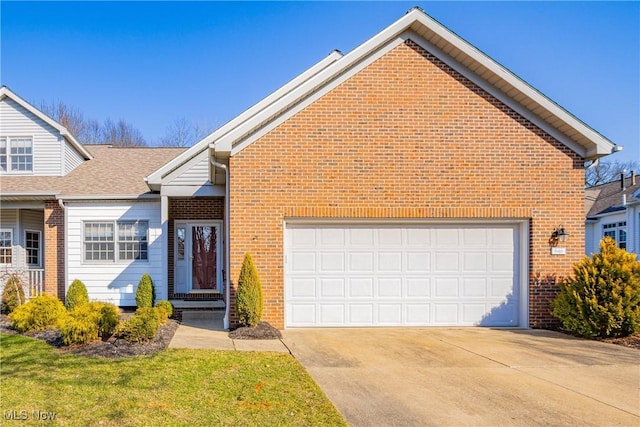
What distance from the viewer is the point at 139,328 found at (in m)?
8.21

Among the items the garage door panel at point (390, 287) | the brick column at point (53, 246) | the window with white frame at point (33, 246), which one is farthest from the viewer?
the window with white frame at point (33, 246)

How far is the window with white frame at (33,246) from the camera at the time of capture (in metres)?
16.2

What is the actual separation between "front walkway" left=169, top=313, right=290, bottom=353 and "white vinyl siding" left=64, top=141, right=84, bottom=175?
8882mm

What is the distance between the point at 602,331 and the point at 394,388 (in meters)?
5.71

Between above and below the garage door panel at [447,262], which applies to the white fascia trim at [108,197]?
above

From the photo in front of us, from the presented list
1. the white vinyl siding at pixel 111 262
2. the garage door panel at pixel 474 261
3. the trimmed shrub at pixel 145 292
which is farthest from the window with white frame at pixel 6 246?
the garage door panel at pixel 474 261

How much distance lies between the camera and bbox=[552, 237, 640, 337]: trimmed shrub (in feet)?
30.5

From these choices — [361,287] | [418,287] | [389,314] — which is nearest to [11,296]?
[361,287]

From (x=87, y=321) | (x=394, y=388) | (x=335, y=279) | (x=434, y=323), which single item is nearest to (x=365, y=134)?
(x=335, y=279)

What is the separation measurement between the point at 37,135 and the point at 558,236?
53.9 feet

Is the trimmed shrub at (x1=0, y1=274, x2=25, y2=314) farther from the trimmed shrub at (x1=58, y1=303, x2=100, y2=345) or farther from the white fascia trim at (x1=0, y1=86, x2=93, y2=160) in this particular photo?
the white fascia trim at (x1=0, y1=86, x2=93, y2=160)

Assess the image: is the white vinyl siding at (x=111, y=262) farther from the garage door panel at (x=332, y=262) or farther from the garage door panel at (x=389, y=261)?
the garage door panel at (x=389, y=261)

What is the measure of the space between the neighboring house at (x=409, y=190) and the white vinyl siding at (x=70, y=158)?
8704 millimetres

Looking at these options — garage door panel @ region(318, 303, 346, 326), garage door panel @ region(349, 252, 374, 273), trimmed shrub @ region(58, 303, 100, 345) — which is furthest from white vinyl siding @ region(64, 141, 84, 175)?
garage door panel @ region(349, 252, 374, 273)
